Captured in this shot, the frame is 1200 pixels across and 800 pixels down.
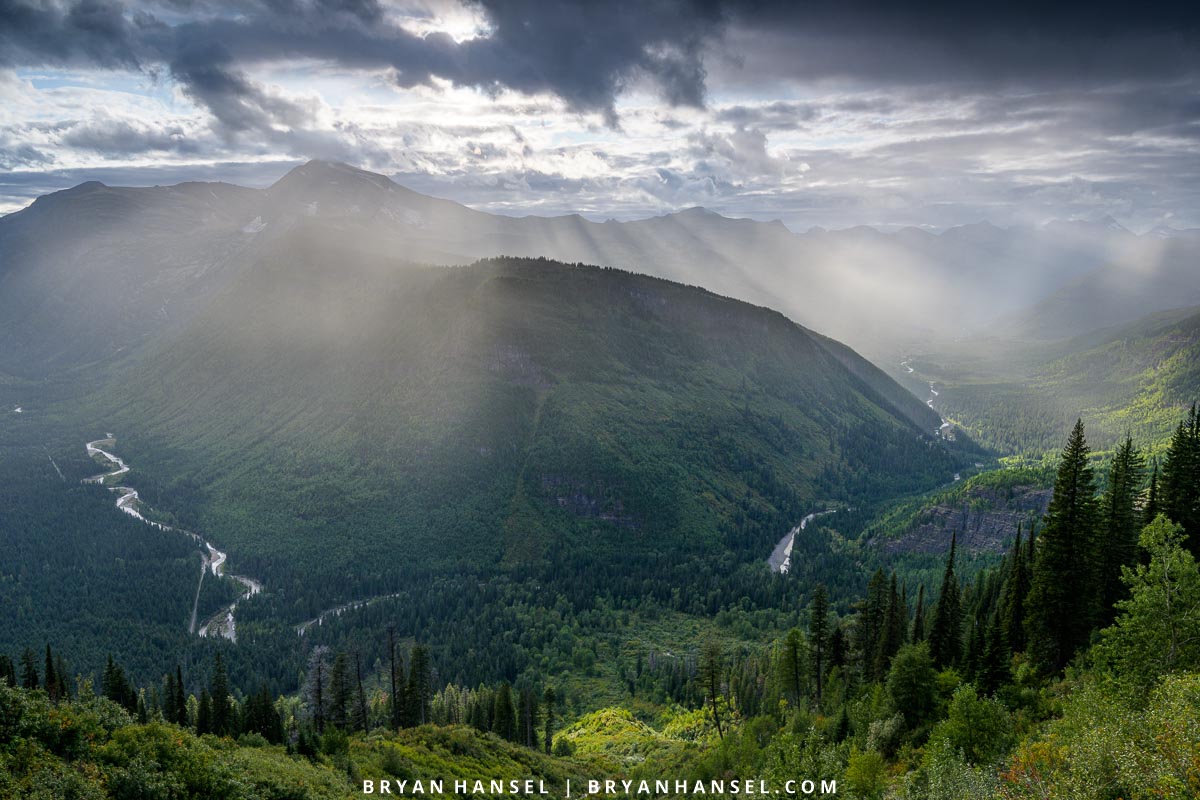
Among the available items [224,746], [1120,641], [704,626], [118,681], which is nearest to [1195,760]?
[1120,641]

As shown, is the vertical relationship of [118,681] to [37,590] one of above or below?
above

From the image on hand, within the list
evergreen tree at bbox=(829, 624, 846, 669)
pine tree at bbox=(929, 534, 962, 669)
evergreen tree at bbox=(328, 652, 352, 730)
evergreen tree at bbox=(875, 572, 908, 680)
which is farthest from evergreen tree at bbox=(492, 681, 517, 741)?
pine tree at bbox=(929, 534, 962, 669)

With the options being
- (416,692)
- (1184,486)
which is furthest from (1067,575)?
(416,692)

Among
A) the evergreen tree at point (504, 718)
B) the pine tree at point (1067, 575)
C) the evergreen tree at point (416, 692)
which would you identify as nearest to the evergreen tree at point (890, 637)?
the pine tree at point (1067, 575)

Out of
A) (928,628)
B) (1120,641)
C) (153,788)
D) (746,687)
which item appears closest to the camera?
(153,788)

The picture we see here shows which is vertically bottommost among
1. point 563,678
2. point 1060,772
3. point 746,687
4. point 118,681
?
point 563,678

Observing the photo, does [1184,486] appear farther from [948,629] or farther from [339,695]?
[339,695]

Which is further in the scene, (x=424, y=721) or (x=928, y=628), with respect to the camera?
(x=424, y=721)

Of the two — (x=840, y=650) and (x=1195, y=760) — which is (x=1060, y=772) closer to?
(x=1195, y=760)
